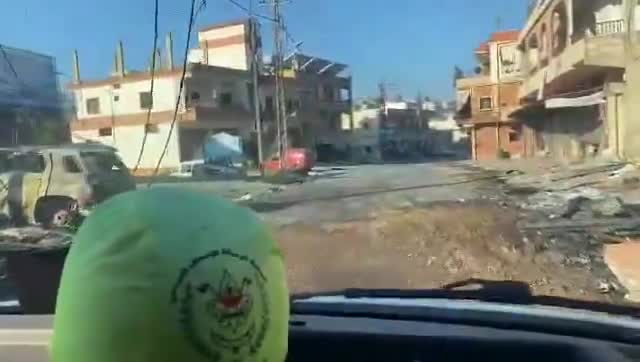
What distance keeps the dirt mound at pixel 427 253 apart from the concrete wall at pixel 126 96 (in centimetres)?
33

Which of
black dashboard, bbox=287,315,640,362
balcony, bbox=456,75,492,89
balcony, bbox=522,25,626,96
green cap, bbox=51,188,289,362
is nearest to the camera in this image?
green cap, bbox=51,188,289,362

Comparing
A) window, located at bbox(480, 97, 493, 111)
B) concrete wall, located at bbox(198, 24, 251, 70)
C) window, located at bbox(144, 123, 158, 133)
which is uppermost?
concrete wall, located at bbox(198, 24, 251, 70)

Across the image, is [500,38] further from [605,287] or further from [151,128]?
[151,128]

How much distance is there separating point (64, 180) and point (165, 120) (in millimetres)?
213

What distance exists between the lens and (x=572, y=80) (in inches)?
78.0

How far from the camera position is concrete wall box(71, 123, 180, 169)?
133 centimetres

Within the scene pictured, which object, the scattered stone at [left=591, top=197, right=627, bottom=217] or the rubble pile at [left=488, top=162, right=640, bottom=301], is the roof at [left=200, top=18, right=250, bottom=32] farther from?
the scattered stone at [left=591, top=197, right=627, bottom=217]

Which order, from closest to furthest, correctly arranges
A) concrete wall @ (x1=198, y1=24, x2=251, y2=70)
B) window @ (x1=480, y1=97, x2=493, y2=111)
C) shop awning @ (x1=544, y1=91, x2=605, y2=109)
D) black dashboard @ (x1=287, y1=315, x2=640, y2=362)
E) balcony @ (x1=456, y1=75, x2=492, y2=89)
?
black dashboard @ (x1=287, y1=315, x2=640, y2=362) → concrete wall @ (x1=198, y1=24, x2=251, y2=70) → balcony @ (x1=456, y1=75, x2=492, y2=89) → window @ (x1=480, y1=97, x2=493, y2=111) → shop awning @ (x1=544, y1=91, x2=605, y2=109)

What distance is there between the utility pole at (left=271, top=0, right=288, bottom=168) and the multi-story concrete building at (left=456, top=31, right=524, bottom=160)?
369mm

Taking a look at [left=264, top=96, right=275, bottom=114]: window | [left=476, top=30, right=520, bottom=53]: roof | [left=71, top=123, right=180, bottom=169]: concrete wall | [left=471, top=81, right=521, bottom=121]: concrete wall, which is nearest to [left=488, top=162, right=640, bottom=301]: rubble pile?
[left=471, top=81, right=521, bottom=121]: concrete wall

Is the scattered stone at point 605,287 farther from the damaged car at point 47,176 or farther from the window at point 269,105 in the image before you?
the damaged car at point 47,176

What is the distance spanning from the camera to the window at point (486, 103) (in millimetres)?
1644

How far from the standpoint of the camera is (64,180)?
4.46 ft

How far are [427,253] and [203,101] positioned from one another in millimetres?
527
